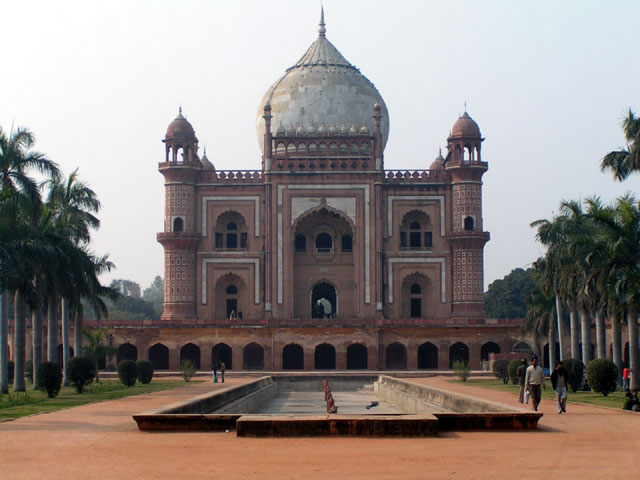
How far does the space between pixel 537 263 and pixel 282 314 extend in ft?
49.3

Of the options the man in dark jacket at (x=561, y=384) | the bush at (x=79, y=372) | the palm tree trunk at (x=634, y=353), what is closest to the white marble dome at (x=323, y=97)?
the bush at (x=79, y=372)

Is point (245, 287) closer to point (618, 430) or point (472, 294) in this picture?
point (472, 294)

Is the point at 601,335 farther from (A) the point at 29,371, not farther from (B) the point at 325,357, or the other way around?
(A) the point at 29,371

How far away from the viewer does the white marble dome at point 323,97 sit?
47406 mm

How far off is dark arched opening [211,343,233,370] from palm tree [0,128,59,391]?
1566 cm

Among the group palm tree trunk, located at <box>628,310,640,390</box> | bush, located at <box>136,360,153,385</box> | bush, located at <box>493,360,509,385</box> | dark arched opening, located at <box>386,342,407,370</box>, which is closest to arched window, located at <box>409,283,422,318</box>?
dark arched opening, located at <box>386,342,407,370</box>

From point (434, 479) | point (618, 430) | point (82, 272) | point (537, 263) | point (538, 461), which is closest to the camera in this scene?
point (434, 479)

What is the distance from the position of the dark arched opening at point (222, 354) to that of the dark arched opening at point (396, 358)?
22.9 feet

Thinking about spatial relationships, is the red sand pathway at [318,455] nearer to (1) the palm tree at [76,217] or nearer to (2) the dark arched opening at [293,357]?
(1) the palm tree at [76,217]

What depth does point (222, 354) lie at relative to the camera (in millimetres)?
42000

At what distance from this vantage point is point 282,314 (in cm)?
4281

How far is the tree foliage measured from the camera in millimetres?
65438

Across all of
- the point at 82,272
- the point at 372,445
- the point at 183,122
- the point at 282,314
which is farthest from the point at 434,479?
the point at 183,122

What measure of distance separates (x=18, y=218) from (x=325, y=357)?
19.9 m
